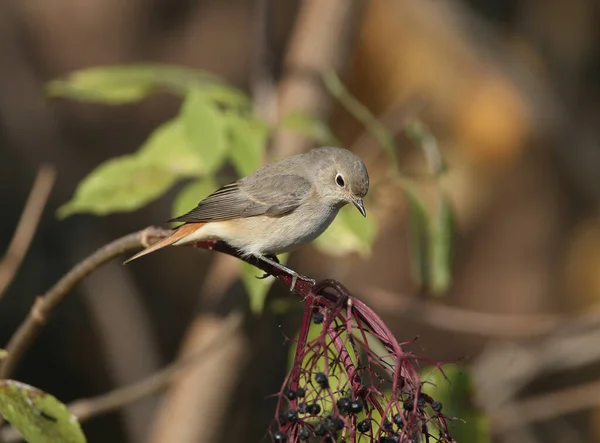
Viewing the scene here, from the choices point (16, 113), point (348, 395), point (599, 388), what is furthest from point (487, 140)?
point (348, 395)

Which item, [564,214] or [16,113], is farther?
[564,214]

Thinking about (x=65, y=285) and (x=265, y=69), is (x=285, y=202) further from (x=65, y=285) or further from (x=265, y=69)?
(x=65, y=285)

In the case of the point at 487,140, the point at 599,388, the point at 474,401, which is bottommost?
the point at 474,401

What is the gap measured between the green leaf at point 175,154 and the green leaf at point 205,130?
4 centimetres

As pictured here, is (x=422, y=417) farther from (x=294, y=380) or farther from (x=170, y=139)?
(x=170, y=139)

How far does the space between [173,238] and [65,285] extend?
445mm

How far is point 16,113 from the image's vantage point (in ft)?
19.5

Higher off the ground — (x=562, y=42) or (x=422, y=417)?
(x=562, y=42)

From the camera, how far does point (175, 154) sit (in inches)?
109

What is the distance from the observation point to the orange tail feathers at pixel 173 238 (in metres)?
2.52

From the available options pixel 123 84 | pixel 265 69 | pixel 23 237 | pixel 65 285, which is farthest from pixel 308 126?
pixel 23 237

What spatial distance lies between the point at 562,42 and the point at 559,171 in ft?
3.68

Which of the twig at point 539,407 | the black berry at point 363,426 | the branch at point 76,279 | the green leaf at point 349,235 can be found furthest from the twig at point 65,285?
the twig at point 539,407

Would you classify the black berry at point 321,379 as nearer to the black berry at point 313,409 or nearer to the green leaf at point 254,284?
the black berry at point 313,409
